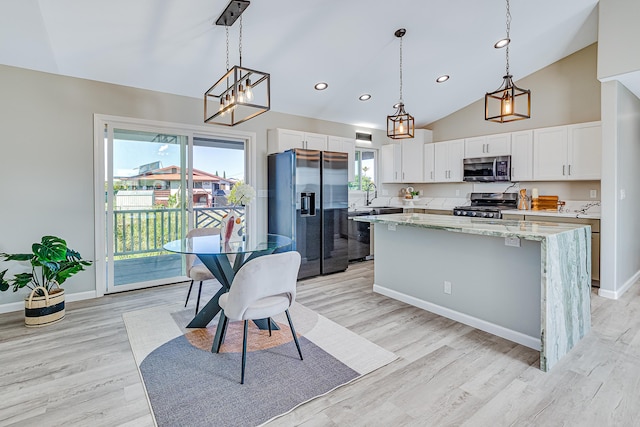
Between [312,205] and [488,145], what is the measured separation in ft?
10.2

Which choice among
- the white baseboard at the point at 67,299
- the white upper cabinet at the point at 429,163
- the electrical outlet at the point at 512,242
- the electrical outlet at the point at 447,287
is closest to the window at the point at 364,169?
the white upper cabinet at the point at 429,163

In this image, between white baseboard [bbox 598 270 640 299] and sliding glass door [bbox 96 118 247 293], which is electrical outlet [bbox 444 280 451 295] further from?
sliding glass door [bbox 96 118 247 293]

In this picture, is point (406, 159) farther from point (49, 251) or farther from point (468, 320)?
point (49, 251)

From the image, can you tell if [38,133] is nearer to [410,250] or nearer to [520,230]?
[410,250]

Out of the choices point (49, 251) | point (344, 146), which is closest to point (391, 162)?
point (344, 146)

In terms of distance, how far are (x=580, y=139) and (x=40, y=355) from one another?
20.6 ft

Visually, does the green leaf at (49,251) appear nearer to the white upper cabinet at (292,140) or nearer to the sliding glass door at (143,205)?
the sliding glass door at (143,205)

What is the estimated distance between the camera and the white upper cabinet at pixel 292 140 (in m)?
4.89

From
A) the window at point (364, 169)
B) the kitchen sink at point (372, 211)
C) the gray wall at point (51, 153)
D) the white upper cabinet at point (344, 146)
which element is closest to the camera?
the gray wall at point (51, 153)

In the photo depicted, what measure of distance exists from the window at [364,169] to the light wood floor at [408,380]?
355cm

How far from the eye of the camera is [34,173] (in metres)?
3.48

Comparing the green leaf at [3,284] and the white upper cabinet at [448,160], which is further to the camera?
the white upper cabinet at [448,160]

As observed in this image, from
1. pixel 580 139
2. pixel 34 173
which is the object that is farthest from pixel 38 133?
pixel 580 139

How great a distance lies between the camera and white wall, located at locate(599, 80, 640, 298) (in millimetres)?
3723
